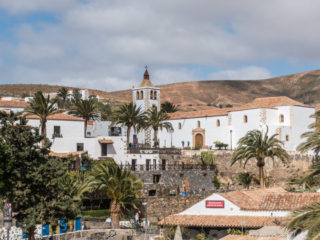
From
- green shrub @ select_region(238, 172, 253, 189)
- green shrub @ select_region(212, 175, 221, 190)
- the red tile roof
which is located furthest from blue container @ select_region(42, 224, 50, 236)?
the red tile roof

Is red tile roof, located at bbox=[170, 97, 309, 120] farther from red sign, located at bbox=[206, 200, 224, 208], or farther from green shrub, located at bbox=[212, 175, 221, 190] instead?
red sign, located at bbox=[206, 200, 224, 208]

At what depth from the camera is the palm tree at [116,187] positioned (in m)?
39.6

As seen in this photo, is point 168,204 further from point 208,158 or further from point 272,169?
point 272,169

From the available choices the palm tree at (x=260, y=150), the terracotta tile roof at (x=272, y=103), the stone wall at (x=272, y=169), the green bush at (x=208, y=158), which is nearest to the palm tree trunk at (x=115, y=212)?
the palm tree at (x=260, y=150)

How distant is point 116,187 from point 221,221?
10579mm

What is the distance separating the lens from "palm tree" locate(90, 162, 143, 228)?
39625mm

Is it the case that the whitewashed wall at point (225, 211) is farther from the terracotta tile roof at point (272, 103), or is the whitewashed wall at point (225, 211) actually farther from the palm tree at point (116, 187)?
the terracotta tile roof at point (272, 103)

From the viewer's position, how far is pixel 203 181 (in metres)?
56.6

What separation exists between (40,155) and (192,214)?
37.2 feet

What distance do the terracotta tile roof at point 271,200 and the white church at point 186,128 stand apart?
22.8m

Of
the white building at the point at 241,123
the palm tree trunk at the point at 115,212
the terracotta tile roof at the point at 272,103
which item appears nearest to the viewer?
the palm tree trunk at the point at 115,212

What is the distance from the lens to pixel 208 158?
6234 cm

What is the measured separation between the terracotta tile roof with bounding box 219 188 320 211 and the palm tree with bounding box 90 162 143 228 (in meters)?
9.40

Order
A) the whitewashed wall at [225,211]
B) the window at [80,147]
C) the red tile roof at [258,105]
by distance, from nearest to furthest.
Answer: the whitewashed wall at [225,211], the window at [80,147], the red tile roof at [258,105]
